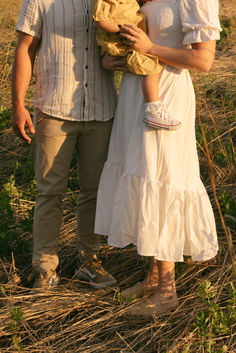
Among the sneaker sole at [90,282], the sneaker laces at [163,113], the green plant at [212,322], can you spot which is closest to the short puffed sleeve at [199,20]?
the sneaker laces at [163,113]

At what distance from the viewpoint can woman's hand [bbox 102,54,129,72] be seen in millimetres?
2768

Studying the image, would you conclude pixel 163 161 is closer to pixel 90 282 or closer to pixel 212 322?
pixel 212 322

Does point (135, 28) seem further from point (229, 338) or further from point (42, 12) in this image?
point (229, 338)

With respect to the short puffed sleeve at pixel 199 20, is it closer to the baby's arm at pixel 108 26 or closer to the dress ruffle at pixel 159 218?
the baby's arm at pixel 108 26

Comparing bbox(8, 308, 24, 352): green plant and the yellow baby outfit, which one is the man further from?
bbox(8, 308, 24, 352): green plant

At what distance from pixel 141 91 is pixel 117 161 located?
42 centimetres

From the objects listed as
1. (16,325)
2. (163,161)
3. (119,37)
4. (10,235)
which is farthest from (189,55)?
(10,235)

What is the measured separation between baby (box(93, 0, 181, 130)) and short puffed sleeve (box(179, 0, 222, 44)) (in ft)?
0.74

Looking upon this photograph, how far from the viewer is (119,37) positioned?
108 inches

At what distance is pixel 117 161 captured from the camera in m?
2.92

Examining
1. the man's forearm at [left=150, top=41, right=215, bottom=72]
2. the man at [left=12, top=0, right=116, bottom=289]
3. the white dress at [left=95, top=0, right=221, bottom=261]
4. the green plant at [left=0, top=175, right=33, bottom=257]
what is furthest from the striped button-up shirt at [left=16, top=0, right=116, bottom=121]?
the green plant at [left=0, top=175, right=33, bottom=257]

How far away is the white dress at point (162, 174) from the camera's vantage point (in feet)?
8.94

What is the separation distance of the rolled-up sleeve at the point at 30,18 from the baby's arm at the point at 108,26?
37cm

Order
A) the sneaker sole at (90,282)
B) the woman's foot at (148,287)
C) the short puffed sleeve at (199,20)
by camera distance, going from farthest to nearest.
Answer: the sneaker sole at (90,282) → the woman's foot at (148,287) → the short puffed sleeve at (199,20)
